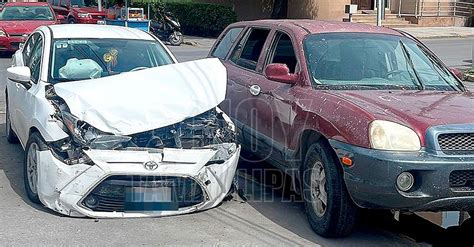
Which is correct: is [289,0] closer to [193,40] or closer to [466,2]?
[193,40]

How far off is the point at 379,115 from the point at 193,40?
2143 cm

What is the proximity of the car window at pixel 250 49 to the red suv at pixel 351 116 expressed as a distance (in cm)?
2

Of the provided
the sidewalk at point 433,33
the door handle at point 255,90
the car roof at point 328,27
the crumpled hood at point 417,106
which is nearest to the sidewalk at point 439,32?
the sidewalk at point 433,33

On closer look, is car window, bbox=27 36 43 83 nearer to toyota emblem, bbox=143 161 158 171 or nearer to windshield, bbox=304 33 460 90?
toyota emblem, bbox=143 161 158 171

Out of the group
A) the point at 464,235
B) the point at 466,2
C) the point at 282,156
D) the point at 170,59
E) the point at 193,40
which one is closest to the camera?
the point at 464,235

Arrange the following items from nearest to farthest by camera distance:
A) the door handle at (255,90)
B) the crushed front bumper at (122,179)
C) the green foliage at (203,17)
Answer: the crushed front bumper at (122,179) → the door handle at (255,90) → the green foliage at (203,17)

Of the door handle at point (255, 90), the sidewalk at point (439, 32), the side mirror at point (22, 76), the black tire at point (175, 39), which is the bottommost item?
the black tire at point (175, 39)

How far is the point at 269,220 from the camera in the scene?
5.83 metres

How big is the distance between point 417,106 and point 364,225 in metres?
1.21

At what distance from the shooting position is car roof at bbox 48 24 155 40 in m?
7.19

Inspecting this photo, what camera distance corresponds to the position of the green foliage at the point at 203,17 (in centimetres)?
2741

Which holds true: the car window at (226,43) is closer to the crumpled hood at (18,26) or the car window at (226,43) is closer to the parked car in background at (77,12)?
the crumpled hood at (18,26)

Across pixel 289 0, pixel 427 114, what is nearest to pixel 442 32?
pixel 289 0

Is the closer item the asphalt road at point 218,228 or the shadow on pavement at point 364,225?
the asphalt road at point 218,228
